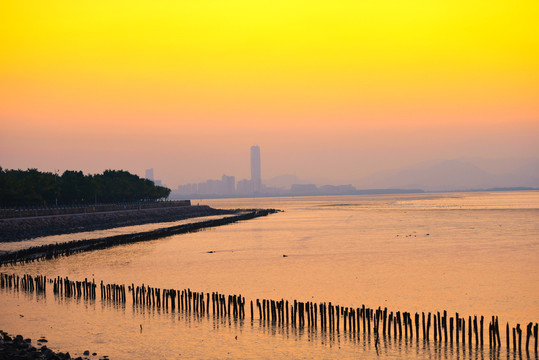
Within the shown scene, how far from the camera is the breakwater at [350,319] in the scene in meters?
29.2

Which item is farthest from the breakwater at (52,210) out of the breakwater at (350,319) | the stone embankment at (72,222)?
the breakwater at (350,319)

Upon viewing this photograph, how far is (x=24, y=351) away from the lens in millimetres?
27016

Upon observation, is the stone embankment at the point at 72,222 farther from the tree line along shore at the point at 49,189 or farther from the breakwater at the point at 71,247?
the tree line along shore at the point at 49,189

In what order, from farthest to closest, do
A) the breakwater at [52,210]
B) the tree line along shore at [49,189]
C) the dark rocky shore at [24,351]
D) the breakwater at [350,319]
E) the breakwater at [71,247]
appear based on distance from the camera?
the tree line along shore at [49,189] < the breakwater at [52,210] < the breakwater at [71,247] < the breakwater at [350,319] < the dark rocky shore at [24,351]

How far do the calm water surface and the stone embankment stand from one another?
2446 cm

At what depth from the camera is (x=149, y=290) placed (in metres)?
41.6

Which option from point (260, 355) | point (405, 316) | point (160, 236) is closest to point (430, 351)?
point (405, 316)

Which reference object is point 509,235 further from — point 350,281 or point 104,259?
point 104,259

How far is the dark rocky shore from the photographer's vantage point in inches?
1013

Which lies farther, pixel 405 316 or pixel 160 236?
pixel 160 236

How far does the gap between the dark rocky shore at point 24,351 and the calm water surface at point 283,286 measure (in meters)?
1.91

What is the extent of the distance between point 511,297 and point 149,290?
1063 inches

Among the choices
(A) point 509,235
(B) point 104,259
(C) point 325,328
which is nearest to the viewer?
(C) point 325,328

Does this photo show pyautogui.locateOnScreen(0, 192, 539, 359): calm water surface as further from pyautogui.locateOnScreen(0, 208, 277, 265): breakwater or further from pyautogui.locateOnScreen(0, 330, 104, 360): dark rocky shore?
pyautogui.locateOnScreen(0, 208, 277, 265): breakwater
